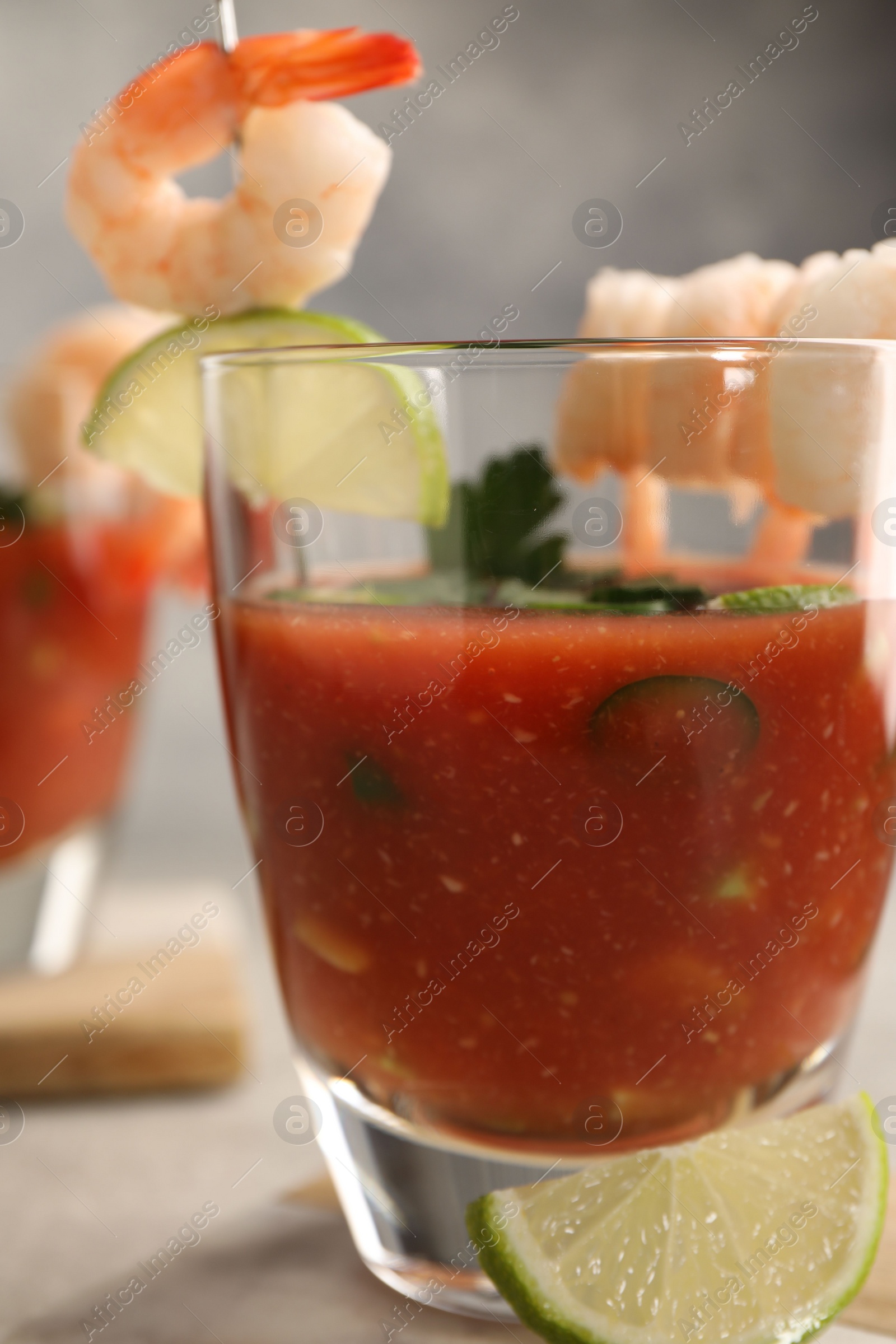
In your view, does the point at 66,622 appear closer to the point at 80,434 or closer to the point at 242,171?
the point at 80,434

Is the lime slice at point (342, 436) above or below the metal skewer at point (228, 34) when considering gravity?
below

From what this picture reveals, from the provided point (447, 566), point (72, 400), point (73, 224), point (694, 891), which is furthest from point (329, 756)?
point (72, 400)

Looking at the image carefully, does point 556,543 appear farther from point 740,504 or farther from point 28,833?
point 28,833

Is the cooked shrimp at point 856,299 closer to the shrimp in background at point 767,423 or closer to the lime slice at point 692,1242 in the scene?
the shrimp in background at point 767,423

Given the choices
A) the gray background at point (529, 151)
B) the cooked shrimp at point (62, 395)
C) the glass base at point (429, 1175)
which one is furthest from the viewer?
the gray background at point (529, 151)

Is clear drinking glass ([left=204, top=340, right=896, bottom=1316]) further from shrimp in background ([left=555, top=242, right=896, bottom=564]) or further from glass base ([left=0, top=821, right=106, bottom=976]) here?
glass base ([left=0, top=821, right=106, bottom=976])

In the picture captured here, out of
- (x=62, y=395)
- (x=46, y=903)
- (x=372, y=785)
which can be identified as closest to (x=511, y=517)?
(x=372, y=785)

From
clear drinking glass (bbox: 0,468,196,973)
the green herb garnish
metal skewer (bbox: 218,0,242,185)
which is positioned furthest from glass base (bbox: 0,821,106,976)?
metal skewer (bbox: 218,0,242,185)

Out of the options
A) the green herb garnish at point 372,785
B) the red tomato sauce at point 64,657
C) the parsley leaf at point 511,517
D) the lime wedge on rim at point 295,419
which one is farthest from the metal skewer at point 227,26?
the red tomato sauce at point 64,657
